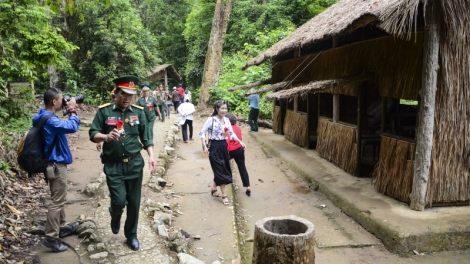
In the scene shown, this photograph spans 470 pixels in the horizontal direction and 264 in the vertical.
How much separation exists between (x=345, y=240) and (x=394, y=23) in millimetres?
3249

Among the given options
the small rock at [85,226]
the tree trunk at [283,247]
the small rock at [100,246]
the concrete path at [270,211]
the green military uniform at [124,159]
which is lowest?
the concrete path at [270,211]

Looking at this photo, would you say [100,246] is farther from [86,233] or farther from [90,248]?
[86,233]

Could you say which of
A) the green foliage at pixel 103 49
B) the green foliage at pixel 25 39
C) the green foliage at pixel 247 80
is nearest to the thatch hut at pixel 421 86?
the green foliage at pixel 25 39

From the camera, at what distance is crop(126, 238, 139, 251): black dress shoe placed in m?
4.05

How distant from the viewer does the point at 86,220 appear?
15.7ft

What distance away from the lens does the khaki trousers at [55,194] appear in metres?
4.07

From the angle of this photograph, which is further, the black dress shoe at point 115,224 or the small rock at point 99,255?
the black dress shoe at point 115,224

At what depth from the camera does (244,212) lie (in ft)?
21.1

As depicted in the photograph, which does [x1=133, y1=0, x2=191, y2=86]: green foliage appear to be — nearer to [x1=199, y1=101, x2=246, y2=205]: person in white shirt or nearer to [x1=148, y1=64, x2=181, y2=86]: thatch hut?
[x1=148, y1=64, x2=181, y2=86]: thatch hut

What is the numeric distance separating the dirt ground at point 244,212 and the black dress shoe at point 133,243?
47 centimetres

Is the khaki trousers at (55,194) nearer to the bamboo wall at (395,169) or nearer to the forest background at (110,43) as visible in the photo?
the forest background at (110,43)

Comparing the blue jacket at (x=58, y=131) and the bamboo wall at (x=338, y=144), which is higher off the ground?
the blue jacket at (x=58, y=131)

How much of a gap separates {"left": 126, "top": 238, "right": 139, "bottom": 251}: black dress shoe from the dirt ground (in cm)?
47

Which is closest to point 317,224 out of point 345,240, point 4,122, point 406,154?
point 345,240
